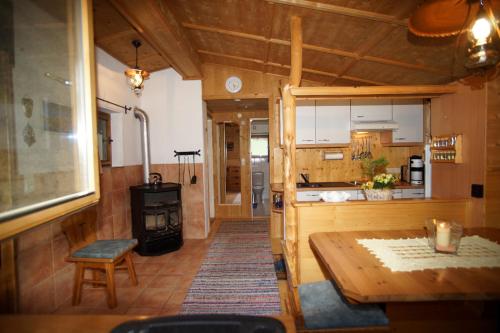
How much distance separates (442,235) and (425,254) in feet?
0.48

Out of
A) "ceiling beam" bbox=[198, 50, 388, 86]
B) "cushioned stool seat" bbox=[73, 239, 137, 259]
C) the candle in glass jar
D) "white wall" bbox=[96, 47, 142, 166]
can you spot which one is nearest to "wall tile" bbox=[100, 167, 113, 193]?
"white wall" bbox=[96, 47, 142, 166]

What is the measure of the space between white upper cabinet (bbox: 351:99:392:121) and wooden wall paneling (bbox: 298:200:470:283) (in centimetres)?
200

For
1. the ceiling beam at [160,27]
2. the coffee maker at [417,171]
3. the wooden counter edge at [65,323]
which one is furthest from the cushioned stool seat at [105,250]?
the coffee maker at [417,171]

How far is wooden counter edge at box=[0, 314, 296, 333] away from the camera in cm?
81

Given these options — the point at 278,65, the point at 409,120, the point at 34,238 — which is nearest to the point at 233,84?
the point at 278,65

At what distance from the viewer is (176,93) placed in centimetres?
418

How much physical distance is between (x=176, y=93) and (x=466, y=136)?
3724 millimetres

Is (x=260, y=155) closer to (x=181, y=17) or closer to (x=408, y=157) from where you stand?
(x=408, y=157)

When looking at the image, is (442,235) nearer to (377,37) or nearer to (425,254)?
(425,254)

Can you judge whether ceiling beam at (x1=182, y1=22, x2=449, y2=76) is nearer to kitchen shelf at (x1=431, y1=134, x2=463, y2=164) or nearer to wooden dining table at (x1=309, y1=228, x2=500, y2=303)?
kitchen shelf at (x1=431, y1=134, x2=463, y2=164)

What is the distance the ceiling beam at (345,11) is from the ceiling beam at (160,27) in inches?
38.6

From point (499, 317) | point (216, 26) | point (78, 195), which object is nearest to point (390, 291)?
point (499, 317)

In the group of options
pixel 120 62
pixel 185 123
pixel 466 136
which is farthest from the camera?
pixel 185 123

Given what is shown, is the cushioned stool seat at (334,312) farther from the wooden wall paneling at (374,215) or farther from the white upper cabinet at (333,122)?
the white upper cabinet at (333,122)
